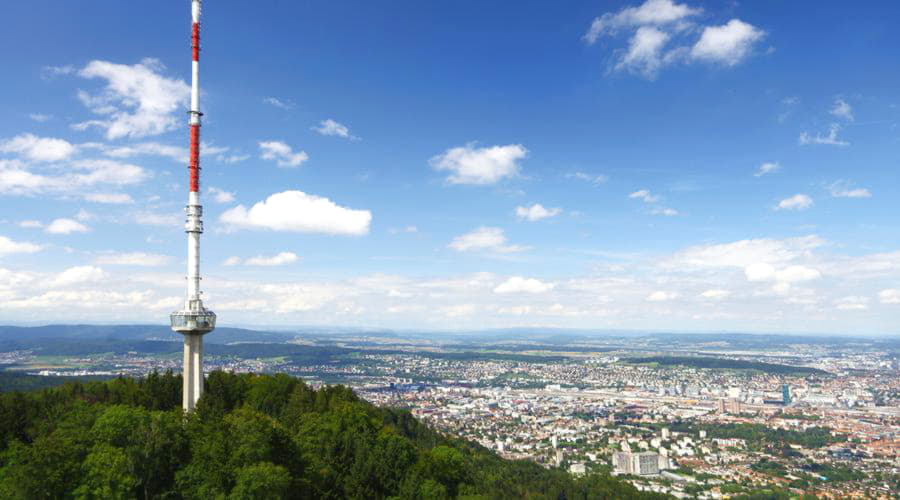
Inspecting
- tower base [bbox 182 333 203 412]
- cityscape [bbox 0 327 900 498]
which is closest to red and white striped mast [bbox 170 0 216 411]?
tower base [bbox 182 333 203 412]

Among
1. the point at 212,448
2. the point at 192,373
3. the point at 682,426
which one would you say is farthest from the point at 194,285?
the point at 682,426

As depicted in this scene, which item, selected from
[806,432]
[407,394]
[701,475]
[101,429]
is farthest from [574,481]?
[407,394]

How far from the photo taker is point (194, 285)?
4403 centimetres

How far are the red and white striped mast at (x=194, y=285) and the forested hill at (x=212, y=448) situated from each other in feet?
5.38

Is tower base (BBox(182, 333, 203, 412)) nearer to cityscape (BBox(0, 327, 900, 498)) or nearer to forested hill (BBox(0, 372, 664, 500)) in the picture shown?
forested hill (BBox(0, 372, 664, 500))

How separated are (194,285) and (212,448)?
63.8ft

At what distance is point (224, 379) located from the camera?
50.5 metres

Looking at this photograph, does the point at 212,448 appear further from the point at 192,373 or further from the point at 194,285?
the point at 194,285

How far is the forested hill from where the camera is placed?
963 inches

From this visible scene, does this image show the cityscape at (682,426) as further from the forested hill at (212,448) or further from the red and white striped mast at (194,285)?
the red and white striped mast at (194,285)

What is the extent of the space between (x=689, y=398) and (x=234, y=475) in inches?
6263

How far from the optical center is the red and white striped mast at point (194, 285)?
41.3 meters

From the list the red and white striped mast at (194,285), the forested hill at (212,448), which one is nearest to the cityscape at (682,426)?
the forested hill at (212,448)

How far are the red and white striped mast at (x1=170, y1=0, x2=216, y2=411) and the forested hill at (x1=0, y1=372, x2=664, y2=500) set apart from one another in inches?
64.5
